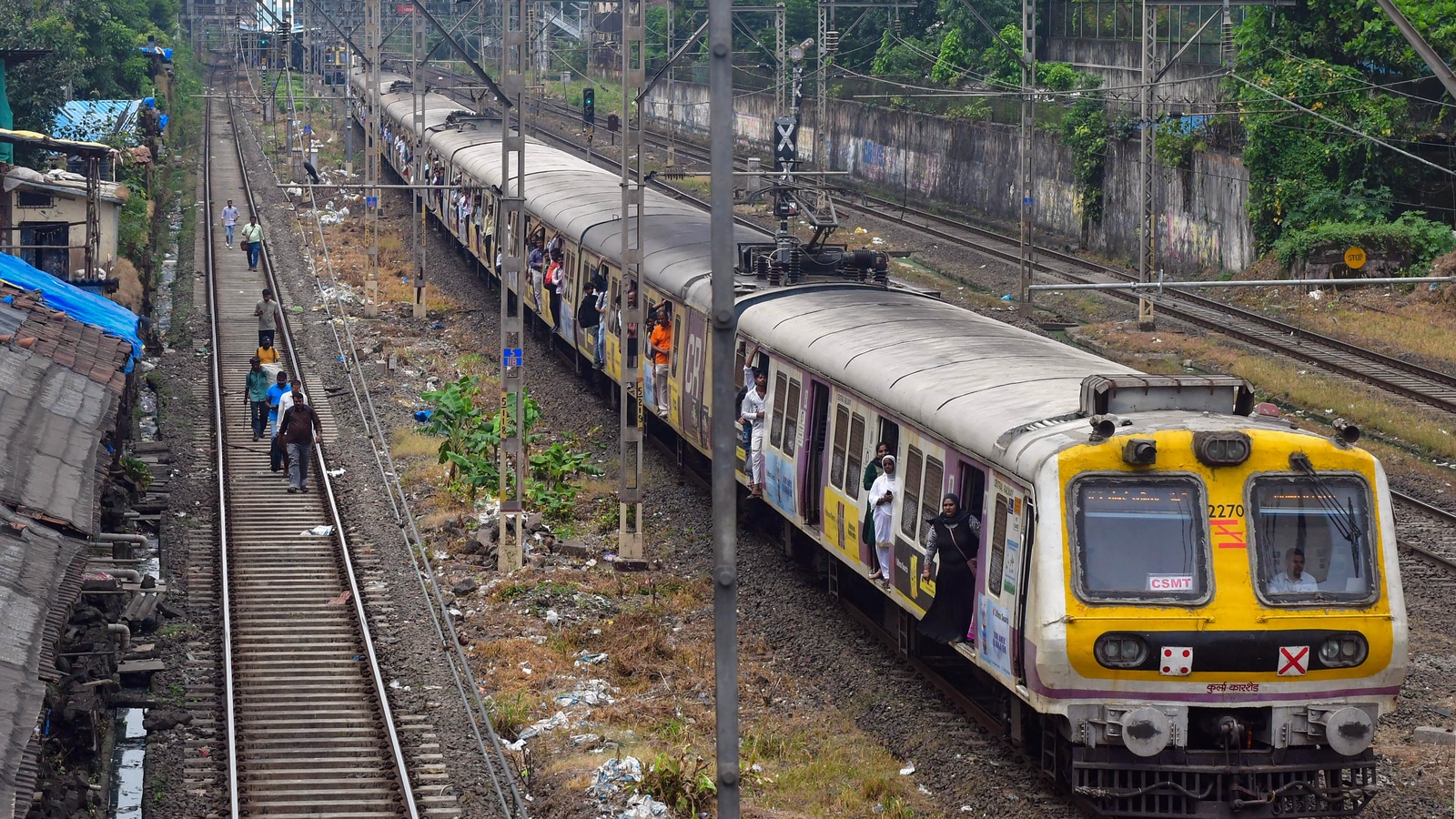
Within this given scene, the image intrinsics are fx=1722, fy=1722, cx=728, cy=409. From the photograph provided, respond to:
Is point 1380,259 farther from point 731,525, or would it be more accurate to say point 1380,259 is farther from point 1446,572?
point 731,525

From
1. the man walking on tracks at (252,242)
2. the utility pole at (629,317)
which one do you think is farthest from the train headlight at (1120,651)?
the man walking on tracks at (252,242)

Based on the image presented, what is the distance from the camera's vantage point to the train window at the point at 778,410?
50.0 ft

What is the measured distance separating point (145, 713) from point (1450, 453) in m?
14.6

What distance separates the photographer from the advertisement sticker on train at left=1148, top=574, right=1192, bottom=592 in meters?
9.52

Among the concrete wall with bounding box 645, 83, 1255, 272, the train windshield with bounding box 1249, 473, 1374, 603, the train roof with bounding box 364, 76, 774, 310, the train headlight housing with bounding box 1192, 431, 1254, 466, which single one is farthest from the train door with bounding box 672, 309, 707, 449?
the concrete wall with bounding box 645, 83, 1255, 272

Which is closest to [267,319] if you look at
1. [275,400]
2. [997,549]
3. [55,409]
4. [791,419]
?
[275,400]

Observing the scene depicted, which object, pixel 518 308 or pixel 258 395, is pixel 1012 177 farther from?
pixel 518 308

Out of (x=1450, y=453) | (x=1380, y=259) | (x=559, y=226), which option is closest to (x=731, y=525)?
(x=1450, y=453)

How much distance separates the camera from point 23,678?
8047 millimetres

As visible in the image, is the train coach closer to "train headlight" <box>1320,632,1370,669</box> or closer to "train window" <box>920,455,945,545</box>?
"train headlight" <box>1320,632,1370,669</box>

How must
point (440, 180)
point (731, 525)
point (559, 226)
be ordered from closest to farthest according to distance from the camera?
point (731, 525), point (559, 226), point (440, 180)

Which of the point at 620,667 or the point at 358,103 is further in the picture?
the point at 358,103

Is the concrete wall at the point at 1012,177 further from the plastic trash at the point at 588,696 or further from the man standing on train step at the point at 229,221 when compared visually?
the plastic trash at the point at 588,696

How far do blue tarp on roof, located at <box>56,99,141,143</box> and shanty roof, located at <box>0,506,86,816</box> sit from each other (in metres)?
30.9
